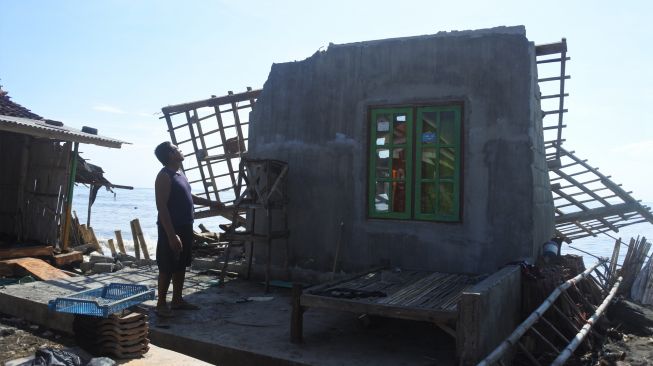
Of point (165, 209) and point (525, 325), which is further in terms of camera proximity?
point (165, 209)

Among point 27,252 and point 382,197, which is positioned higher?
point 382,197

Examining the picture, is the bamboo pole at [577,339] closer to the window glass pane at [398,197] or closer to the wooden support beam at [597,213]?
the window glass pane at [398,197]

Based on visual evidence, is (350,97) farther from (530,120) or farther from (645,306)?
(645,306)

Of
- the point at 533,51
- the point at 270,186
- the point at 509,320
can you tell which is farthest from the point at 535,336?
the point at 270,186

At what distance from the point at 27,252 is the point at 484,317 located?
8.43 m

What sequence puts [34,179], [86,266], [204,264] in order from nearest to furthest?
[204,264], [86,266], [34,179]

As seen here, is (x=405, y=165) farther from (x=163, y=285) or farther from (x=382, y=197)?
Result: (x=163, y=285)

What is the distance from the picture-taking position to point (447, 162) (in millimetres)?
7613

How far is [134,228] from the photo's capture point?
542 inches

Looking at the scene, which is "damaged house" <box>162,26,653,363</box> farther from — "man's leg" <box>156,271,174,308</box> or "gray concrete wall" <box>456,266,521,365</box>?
"man's leg" <box>156,271,174,308</box>

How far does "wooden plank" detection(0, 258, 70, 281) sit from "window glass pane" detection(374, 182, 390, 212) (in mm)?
5156

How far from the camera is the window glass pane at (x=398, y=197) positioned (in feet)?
25.7

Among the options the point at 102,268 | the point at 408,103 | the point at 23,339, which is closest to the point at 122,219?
the point at 102,268

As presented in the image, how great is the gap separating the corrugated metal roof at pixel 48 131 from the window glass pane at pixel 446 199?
677cm
